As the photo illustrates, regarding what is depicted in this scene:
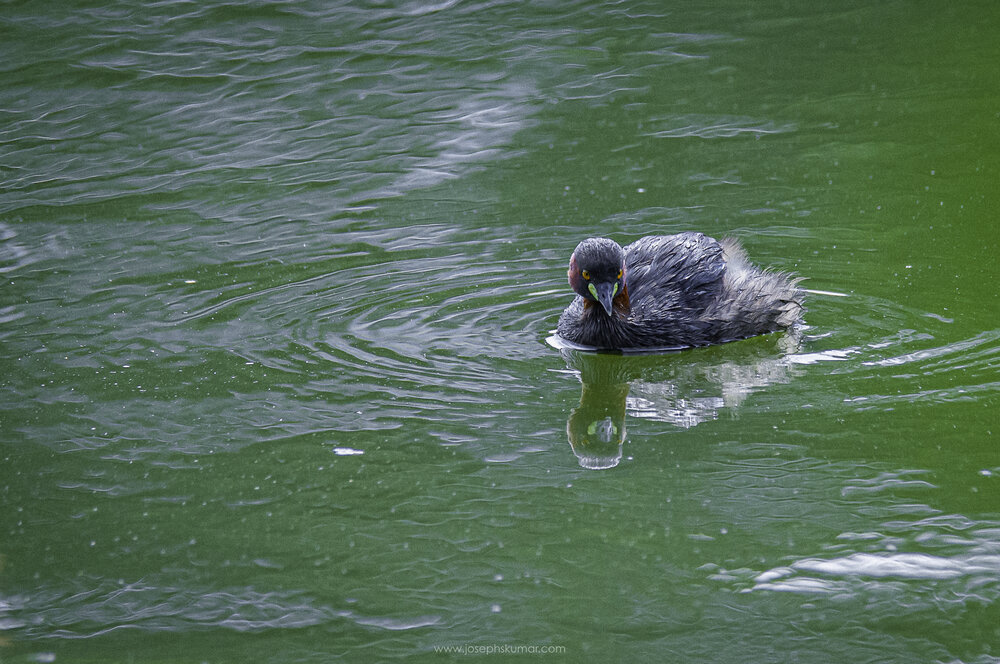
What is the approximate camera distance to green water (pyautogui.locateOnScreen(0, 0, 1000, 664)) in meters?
4.88

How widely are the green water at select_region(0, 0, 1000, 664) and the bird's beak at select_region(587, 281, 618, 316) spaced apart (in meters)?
0.33

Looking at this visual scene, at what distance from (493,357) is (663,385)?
93 cm

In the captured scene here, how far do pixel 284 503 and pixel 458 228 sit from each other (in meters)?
3.97

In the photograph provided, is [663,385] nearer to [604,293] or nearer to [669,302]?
[604,293]

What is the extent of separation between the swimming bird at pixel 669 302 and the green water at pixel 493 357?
0.59ft

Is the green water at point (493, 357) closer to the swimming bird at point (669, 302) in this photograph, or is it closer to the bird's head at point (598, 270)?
the swimming bird at point (669, 302)

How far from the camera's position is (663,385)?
6.94m

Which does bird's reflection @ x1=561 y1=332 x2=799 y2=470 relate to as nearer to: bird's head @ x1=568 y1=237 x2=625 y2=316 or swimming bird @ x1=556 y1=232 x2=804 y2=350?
swimming bird @ x1=556 y1=232 x2=804 y2=350

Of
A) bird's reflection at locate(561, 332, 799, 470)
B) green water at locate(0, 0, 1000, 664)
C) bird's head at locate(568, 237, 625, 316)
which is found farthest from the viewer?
bird's head at locate(568, 237, 625, 316)

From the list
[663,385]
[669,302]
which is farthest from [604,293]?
[663,385]

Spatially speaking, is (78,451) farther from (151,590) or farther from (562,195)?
(562,195)

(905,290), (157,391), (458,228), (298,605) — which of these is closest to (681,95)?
(458,228)

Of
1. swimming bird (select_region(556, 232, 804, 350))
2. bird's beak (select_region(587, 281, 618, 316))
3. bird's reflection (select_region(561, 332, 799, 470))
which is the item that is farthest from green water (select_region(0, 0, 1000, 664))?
bird's beak (select_region(587, 281, 618, 316))

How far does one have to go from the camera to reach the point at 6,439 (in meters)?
6.53
